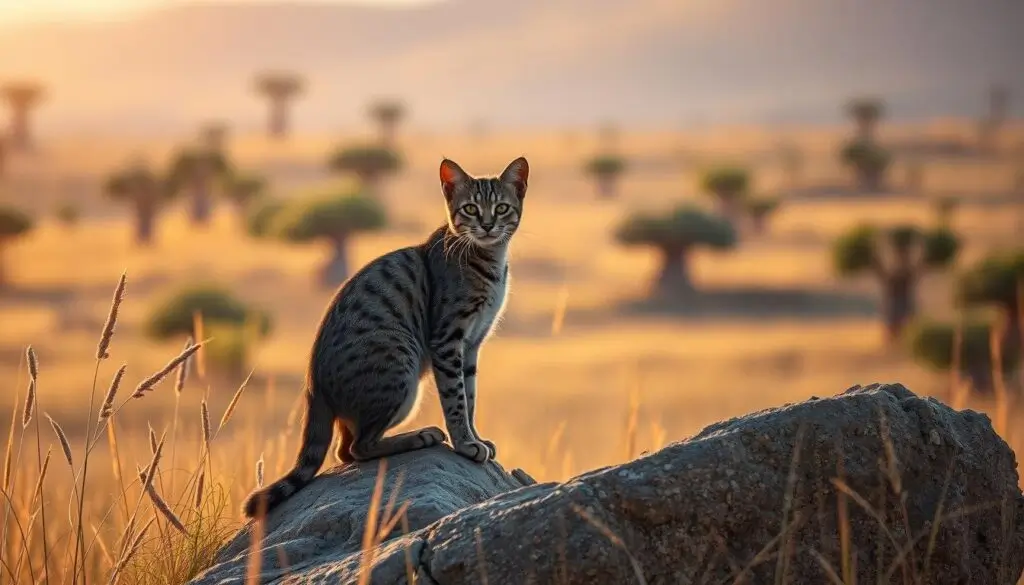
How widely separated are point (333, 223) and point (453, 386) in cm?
2965

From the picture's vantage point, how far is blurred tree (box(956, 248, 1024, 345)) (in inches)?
974

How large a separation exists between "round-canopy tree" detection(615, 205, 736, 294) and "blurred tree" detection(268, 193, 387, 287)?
7167 millimetres

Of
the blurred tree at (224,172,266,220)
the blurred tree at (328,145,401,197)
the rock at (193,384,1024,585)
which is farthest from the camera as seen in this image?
the blurred tree at (328,145,401,197)

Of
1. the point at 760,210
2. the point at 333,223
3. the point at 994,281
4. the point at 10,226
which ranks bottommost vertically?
the point at 760,210

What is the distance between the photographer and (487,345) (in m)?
28.5

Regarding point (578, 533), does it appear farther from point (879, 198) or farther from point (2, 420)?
point (879, 198)

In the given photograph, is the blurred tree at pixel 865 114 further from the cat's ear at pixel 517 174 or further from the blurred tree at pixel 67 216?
the cat's ear at pixel 517 174

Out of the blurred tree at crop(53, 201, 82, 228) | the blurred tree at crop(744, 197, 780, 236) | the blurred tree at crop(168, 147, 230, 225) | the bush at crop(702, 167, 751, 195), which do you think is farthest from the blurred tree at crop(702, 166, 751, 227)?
the blurred tree at crop(53, 201, 82, 228)

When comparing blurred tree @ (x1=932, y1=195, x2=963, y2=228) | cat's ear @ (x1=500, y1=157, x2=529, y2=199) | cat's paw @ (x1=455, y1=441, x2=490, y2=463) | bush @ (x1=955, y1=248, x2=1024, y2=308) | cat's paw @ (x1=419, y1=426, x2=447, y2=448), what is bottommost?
blurred tree @ (x1=932, y1=195, x2=963, y2=228)

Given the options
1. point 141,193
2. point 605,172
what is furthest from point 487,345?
point 605,172

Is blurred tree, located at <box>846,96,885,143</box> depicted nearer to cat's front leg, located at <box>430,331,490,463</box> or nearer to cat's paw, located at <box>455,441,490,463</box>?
cat's front leg, located at <box>430,331,490,463</box>

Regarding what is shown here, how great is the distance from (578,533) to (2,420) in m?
18.6

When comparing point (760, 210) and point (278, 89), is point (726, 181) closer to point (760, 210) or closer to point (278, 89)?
point (760, 210)

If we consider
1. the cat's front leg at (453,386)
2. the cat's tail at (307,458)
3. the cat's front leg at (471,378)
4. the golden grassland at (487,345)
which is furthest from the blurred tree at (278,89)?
the cat's tail at (307,458)
